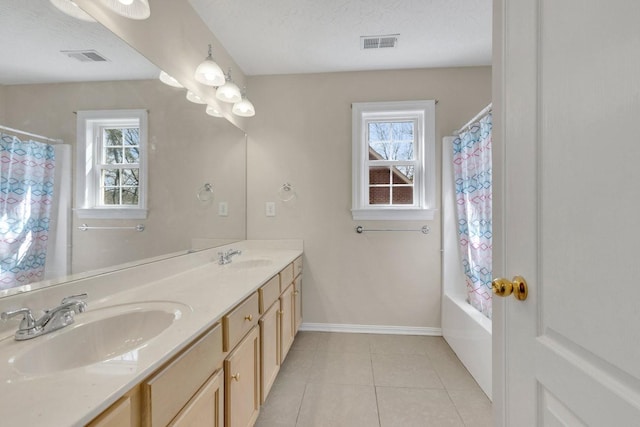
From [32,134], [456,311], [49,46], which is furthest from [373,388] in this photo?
[49,46]

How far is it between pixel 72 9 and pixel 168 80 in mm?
527

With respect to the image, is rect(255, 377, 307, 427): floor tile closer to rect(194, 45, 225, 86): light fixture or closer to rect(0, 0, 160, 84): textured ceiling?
rect(0, 0, 160, 84): textured ceiling

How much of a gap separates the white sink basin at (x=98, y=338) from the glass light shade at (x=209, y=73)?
55.2 inches

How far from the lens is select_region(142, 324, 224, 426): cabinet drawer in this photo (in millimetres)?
673

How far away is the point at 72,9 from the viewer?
3.48 ft

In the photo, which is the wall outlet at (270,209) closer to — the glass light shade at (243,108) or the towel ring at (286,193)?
the towel ring at (286,193)

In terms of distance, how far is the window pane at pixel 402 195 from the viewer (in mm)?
2643

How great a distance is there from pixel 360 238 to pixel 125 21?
216 centimetres

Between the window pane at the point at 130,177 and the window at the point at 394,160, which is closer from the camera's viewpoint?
the window pane at the point at 130,177

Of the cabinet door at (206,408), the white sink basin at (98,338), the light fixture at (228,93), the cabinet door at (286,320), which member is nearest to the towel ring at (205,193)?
the light fixture at (228,93)

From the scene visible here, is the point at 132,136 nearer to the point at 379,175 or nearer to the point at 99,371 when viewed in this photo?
the point at 99,371

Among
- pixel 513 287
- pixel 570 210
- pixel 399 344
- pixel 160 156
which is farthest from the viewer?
pixel 399 344

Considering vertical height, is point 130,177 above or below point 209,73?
below

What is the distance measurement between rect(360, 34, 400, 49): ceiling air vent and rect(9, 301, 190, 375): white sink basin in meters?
2.21
